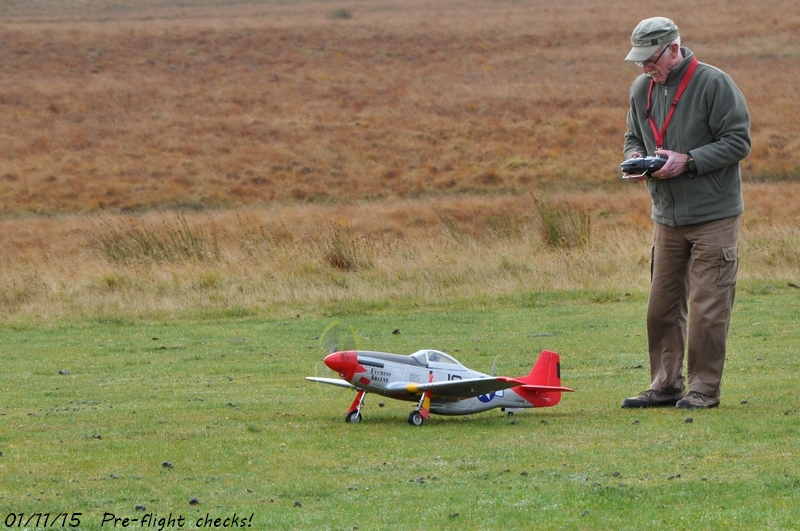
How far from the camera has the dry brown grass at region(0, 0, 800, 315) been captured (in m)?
19.8

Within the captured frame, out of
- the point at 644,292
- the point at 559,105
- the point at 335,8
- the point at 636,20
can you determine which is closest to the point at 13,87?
the point at 559,105

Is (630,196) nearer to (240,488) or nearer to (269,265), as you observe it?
(269,265)

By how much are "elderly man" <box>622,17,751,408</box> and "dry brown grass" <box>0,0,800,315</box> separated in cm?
1015

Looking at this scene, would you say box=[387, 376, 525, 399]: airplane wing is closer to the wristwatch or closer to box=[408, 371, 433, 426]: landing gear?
box=[408, 371, 433, 426]: landing gear

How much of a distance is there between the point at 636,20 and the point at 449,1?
92.7ft

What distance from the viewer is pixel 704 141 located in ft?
25.9

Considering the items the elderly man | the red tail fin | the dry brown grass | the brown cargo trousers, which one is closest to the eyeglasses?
the elderly man

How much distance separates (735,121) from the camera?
770 centimetres

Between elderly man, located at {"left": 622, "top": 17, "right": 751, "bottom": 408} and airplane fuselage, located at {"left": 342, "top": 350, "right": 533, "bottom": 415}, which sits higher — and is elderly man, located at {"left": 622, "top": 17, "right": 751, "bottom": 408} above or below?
above

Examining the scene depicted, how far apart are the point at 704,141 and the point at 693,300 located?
123 centimetres

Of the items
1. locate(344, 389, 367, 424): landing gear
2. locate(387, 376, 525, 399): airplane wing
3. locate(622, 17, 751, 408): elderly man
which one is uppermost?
locate(622, 17, 751, 408): elderly man

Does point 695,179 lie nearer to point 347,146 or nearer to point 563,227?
point 563,227

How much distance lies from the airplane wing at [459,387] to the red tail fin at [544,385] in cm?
38

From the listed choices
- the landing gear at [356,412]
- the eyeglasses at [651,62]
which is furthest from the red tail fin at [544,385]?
the eyeglasses at [651,62]
